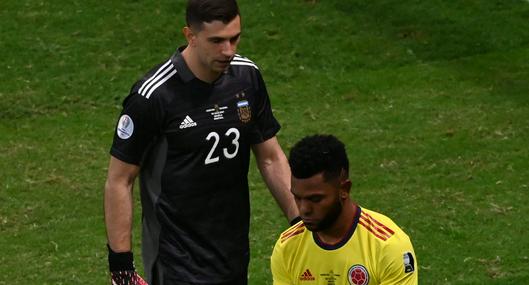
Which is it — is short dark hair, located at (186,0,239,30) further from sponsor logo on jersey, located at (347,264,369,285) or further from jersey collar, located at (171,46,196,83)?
sponsor logo on jersey, located at (347,264,369,285)

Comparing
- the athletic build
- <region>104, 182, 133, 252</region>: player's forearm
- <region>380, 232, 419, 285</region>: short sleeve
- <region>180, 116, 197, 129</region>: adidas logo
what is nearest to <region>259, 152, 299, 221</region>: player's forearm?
the athletic build

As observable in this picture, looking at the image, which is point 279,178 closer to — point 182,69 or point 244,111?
point 244,111

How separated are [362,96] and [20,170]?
4.38 m

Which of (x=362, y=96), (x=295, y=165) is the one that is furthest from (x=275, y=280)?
(x=362, y=96)

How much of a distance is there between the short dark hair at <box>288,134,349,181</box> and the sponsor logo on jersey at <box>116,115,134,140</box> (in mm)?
1492

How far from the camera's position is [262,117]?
316 inches

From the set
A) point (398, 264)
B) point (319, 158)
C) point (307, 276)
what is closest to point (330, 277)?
point (307, 276)

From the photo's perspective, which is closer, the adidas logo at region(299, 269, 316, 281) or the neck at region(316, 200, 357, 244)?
the neck at region(316, 200, 357, 244)

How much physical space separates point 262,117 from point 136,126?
2.84 ft

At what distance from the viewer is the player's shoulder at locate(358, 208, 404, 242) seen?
634 centimetres

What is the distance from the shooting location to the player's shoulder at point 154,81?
24.9 feet

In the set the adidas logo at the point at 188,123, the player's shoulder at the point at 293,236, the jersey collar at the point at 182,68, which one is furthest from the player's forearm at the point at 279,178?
the player's shoulder at the point at 293,236

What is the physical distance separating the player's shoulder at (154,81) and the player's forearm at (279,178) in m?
0.90

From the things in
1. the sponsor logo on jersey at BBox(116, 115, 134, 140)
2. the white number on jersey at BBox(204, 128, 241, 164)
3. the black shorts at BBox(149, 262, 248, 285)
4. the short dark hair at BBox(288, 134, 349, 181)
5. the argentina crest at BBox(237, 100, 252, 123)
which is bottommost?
the black shorts at BBox(149, 262, 248, 285)
